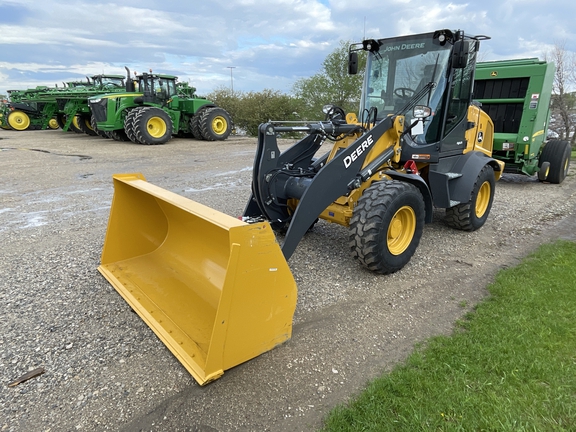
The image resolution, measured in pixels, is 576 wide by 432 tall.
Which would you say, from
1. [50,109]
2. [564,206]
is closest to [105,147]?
[50,109]

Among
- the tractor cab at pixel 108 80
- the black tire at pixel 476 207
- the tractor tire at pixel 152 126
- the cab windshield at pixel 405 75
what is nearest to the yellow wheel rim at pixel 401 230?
the cab windshield at pixel 405 75

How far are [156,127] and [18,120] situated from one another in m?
11.4

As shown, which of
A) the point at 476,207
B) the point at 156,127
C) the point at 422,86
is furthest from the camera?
the point at 156,127

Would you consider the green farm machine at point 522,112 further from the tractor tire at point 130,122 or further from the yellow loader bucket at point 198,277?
the tractor tire at point 130,122

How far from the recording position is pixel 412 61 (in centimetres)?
454

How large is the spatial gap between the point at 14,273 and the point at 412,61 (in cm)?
496

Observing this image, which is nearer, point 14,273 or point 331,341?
point 331,341

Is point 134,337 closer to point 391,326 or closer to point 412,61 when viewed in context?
point 391,326

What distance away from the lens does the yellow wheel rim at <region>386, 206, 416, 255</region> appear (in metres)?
3.96

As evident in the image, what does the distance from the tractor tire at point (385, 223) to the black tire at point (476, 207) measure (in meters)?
1.39

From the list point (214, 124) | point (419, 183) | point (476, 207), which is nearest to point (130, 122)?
point (214, 124)

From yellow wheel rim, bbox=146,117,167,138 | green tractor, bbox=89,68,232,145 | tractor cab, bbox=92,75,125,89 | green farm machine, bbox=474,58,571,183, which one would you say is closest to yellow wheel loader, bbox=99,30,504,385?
green farm machine, bbox=474,58,571,183

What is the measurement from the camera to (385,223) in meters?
3.60

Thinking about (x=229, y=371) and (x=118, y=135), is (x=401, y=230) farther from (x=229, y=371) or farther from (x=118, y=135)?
(x=118, y=135)
